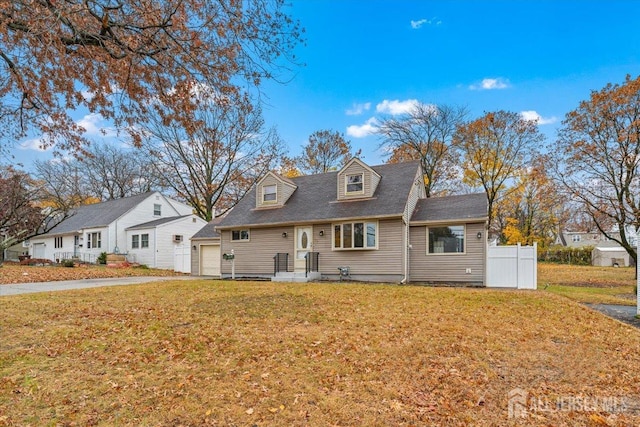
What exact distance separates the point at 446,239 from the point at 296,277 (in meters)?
6.50

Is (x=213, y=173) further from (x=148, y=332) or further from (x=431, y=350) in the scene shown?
(x=431, y=350)

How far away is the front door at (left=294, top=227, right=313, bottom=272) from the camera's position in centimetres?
1638

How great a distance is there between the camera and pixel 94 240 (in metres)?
27.3

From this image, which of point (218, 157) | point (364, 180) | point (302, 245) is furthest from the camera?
point (218, 157)

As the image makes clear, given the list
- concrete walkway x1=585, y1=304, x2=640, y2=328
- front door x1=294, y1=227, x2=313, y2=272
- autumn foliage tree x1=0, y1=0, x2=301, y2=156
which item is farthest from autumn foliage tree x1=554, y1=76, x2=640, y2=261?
autumn foliage tree x1=0, y1=0, x2=301, y2=156

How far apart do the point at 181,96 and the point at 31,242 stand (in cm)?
3787

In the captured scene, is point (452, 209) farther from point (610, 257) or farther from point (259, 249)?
point (610, 257)

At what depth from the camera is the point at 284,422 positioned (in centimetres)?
325

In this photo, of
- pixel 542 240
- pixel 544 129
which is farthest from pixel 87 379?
pixel 542 240

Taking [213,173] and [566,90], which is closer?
[566,90]

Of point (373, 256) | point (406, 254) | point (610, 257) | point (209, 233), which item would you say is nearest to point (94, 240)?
point (209, 233)

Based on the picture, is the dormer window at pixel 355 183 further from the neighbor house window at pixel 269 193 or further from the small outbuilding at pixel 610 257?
the small outbuilding at pixel 610 257

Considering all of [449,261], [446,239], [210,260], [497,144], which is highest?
[497,144]

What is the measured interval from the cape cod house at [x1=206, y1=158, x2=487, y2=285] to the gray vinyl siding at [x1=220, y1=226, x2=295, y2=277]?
47 millimetres
